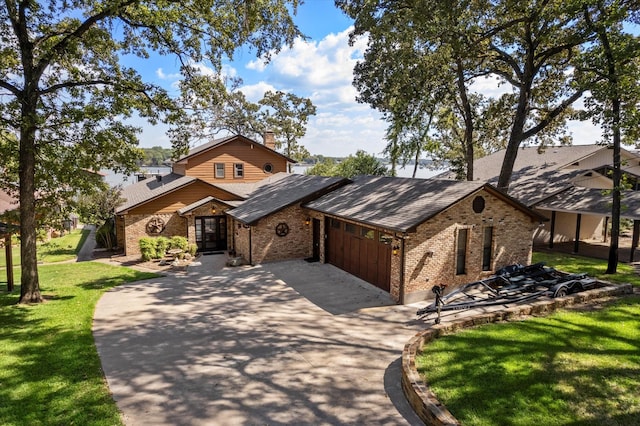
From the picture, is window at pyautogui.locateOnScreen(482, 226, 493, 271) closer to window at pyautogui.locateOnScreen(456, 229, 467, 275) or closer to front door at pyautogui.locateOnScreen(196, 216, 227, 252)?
window at pyautogui.locateOnScreen(456, 229, 467, 275)

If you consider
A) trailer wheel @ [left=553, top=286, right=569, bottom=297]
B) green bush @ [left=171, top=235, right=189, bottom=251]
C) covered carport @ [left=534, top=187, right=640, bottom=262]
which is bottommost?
trailer wheel @ [left=553, top=286, right=569, bottom=297]

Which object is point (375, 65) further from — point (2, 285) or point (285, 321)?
point (2, 285)

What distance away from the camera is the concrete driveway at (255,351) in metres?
7.06

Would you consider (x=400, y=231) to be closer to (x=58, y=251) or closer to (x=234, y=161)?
(x=234, y=161)

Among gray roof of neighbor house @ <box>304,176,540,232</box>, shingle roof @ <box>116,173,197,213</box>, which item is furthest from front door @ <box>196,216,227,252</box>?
gray roof of neighbor house @ <box>304,176,540,232</box>

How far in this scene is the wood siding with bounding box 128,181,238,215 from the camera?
22.1 meters

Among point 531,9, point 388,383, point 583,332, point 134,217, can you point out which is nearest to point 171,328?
point 388,383

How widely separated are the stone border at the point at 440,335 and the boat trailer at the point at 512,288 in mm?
487

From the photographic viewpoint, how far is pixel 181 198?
2289 cm

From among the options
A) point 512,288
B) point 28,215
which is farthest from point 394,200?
point 28,215

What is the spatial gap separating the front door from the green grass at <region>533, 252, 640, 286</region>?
57.5 feet

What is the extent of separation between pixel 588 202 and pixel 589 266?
5491 millimetres

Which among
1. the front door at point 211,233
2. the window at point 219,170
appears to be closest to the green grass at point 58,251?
the front door at point 211,233

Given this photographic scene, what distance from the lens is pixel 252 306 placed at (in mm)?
13117
